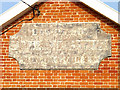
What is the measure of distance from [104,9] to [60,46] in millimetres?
2163

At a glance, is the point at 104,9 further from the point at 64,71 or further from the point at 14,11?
the point at 14,11

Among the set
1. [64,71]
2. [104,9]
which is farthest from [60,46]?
[104,9]

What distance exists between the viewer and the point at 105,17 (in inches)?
222

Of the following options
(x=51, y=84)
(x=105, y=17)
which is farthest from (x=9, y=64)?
(x=105, y=17)

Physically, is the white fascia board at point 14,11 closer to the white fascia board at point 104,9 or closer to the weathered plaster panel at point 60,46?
the weathered plaster panel at point 60,46

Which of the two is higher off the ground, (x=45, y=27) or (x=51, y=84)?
(x=45, y=27)

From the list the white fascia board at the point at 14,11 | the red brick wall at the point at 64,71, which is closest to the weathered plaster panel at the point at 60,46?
the red brick wall at the point at 64,71

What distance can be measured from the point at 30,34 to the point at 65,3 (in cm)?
187

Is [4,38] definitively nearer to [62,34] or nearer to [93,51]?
[62,34]

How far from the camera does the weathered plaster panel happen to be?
5.59m

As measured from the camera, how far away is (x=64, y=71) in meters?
5.70

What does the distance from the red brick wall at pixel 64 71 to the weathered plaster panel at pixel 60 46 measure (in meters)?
0.21

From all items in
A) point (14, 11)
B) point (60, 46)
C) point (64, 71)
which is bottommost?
point (64, 71)

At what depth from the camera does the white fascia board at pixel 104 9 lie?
535 centimetres
